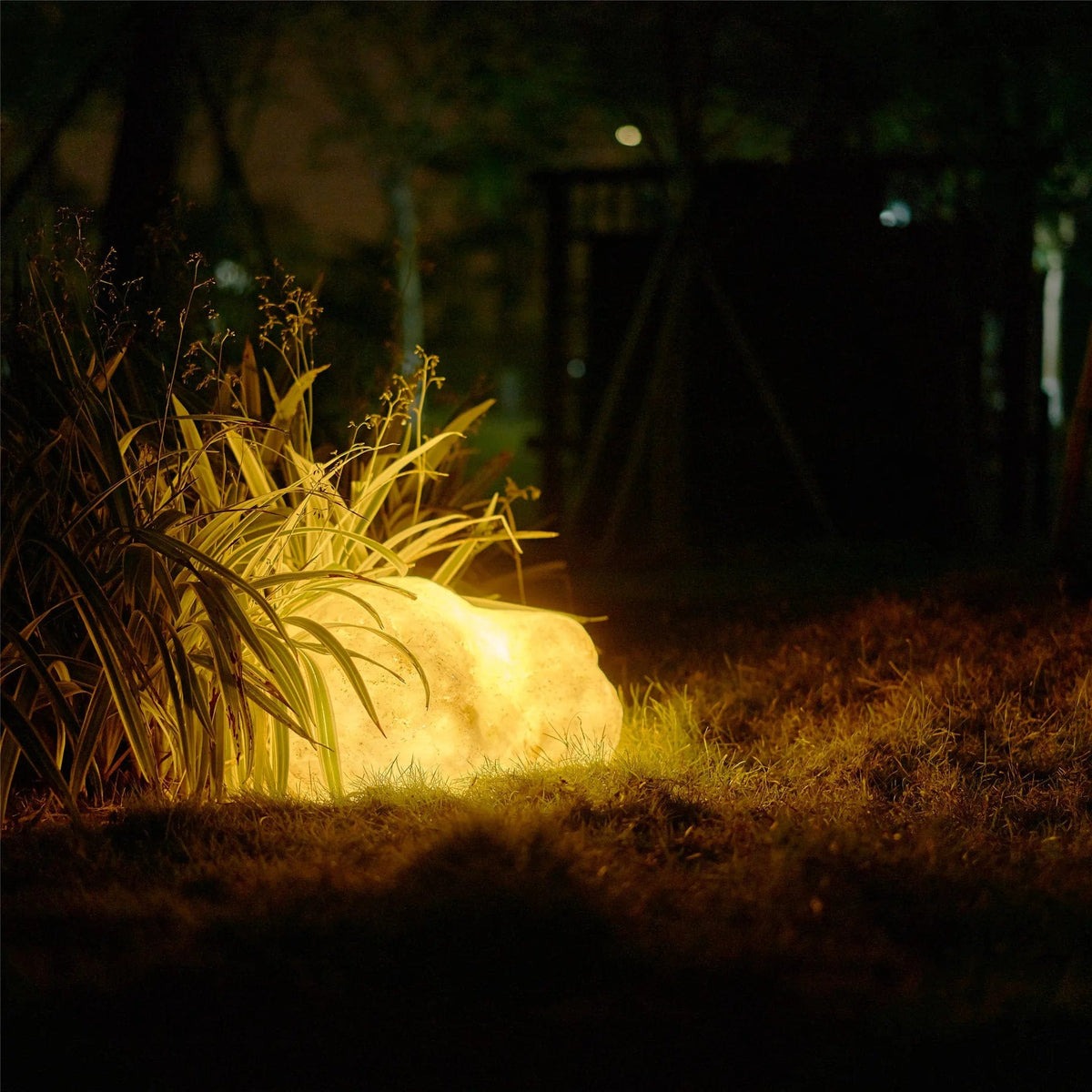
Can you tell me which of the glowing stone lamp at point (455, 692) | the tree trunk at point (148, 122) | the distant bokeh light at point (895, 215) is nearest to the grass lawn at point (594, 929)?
the glowing stone lamp at point (455, 692)

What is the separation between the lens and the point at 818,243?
9.37 m

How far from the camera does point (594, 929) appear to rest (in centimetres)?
262

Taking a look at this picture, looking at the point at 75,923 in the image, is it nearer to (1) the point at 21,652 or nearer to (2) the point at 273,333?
(1) the point at 21,652

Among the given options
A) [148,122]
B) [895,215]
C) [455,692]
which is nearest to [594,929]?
[455,692]

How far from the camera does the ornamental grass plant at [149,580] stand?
3.37m

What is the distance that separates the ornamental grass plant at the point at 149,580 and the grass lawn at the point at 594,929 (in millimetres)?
228

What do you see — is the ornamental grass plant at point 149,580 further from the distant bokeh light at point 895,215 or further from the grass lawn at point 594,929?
the distant bokeh light at point 895,215

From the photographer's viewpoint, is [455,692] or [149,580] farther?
[455,692]

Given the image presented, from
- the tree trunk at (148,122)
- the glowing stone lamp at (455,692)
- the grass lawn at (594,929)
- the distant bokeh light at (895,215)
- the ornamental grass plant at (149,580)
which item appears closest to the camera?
the grass lawn at (594,929)

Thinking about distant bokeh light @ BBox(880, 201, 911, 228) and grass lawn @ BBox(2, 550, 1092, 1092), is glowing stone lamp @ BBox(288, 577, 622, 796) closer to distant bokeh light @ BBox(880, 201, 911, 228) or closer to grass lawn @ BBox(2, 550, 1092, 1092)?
grass lawn @ BBox(2, 550, 1092, 1092)

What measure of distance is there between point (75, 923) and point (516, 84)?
14.9 metres

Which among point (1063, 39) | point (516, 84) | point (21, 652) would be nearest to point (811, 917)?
point (21, 652)

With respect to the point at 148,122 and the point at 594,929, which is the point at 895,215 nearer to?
the point at 148,122

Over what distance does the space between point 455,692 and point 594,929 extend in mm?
1372
